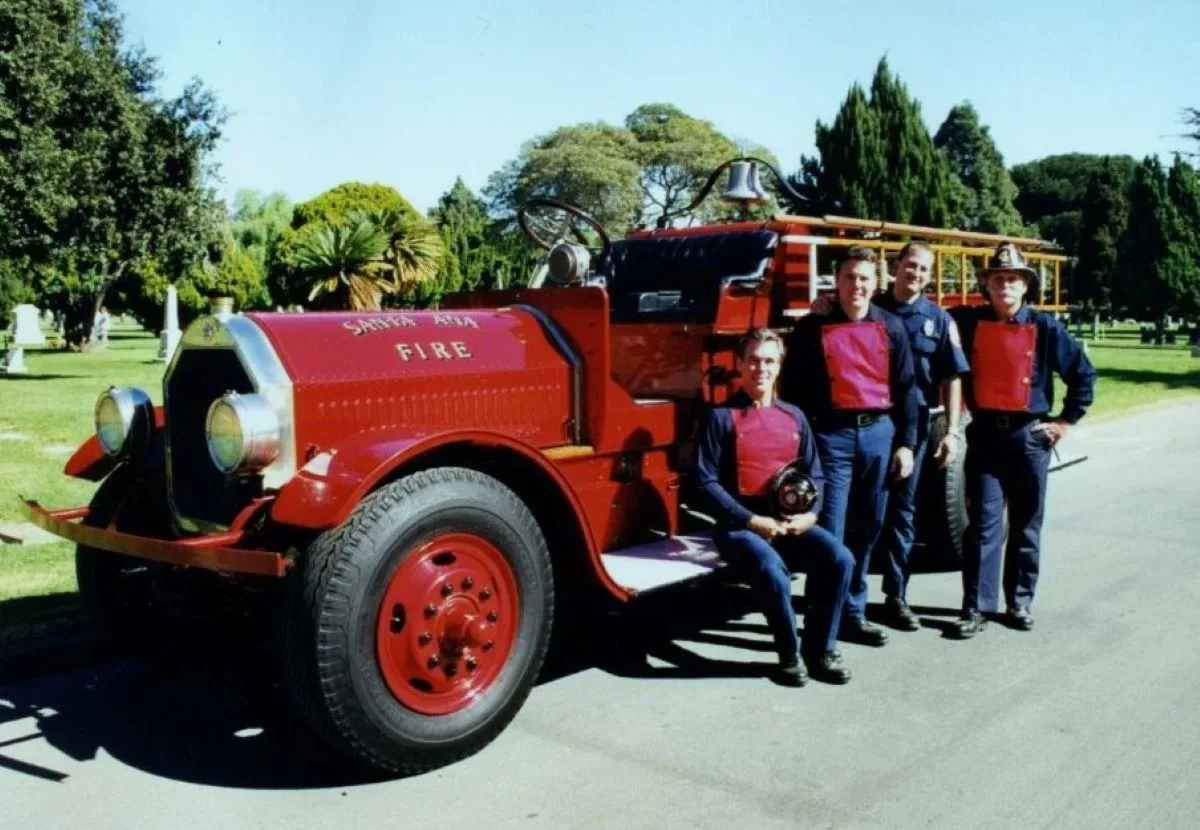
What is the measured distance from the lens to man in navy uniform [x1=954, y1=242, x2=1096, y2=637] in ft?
16.4

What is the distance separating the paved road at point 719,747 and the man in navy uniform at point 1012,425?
24 centimetres

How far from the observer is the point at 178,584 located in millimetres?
4020

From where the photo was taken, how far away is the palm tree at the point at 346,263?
65.2 ft

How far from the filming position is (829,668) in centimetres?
437

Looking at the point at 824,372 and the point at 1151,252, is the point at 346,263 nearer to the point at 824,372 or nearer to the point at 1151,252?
the point at 824,372

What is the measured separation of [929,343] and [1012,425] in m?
0.54

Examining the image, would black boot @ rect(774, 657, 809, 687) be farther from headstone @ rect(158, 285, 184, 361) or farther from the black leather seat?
headstone @ rect(158, 285, 184, 361)

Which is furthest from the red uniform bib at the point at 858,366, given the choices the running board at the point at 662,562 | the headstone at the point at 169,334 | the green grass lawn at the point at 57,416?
the headstone at the point at 169,334

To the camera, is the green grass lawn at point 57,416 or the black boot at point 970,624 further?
the green grass lawn at point 57,416

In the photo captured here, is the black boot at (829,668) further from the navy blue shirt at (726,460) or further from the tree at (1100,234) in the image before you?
the tree at (1100,234)

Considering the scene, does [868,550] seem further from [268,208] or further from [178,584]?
[268,208]

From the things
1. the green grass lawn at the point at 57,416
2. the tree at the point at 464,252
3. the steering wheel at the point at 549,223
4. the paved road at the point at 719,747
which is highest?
the tree at the point at 464,252

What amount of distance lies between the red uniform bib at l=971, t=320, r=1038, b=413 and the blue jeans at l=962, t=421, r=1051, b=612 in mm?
129

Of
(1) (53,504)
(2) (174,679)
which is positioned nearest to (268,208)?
(1) (53,504)
